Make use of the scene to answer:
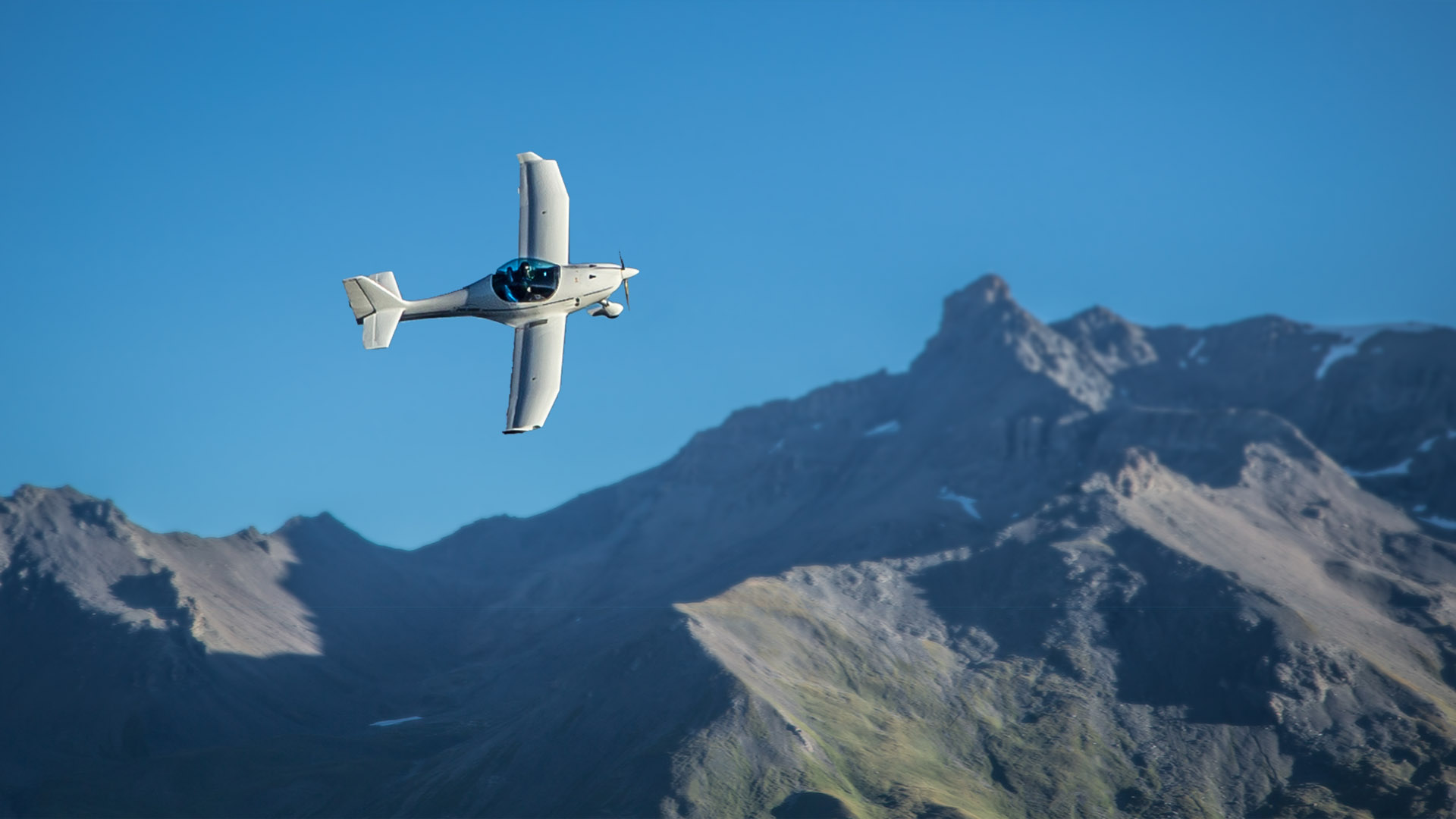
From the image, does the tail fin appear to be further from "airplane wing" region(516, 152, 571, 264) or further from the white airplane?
"airplane wing" region(516, 152, 571, 264)

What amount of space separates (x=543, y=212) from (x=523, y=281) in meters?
5.32

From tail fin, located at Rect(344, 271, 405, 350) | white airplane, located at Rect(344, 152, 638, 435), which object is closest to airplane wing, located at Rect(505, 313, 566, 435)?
white airplane, located at Rect(344, 152, 638, 435)

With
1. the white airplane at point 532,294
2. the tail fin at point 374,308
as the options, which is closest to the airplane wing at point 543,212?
the white airplane at point 532,294

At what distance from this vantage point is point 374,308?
2773 inches

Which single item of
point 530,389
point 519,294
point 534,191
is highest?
point 534,191

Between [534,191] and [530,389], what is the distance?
13.4m

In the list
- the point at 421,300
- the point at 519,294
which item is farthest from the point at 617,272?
the point at 421,300

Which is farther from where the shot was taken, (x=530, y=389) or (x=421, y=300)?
(x=421, y=300)

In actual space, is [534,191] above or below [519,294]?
above

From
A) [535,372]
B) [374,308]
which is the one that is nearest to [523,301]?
[535,372]

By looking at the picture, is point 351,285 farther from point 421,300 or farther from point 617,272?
point 617,272

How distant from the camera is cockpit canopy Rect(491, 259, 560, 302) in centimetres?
6869

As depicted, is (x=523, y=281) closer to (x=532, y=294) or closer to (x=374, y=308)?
(x=532, y=294)

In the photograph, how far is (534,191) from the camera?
7238cm
